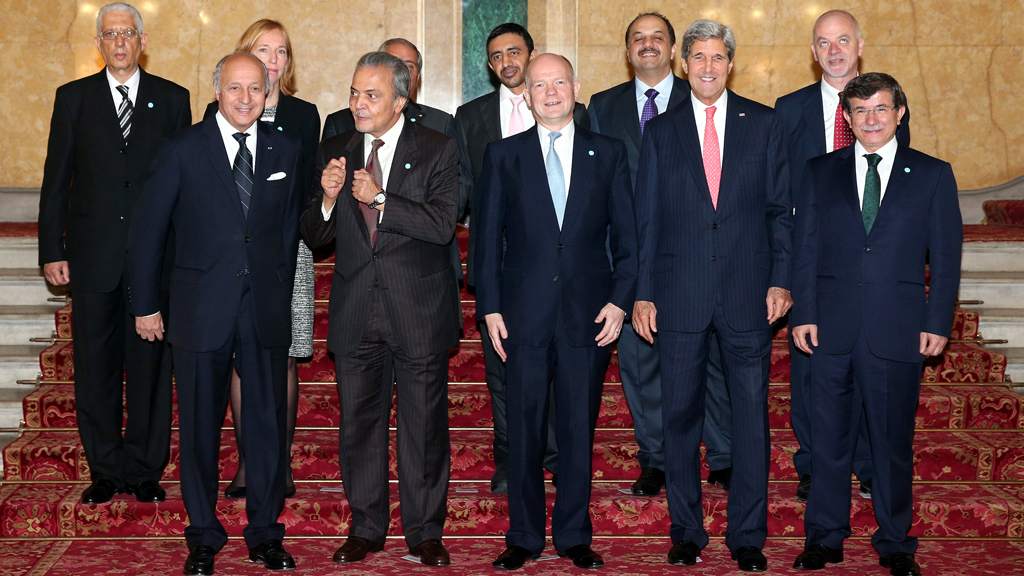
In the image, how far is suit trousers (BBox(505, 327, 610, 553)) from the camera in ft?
11.2

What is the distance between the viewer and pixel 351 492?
11.4 ft

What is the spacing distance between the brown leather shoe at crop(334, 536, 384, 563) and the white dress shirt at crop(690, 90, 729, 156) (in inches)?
77.9

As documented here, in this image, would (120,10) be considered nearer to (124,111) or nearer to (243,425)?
(124,111)

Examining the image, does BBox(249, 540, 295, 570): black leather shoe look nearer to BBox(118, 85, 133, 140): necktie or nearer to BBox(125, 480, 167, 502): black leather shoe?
BBox(125, 480, 167, 502): black leather shoe

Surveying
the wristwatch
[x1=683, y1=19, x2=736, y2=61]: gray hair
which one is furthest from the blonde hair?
[x1=683, y1=19, x2=736, y2=61]: gray hair

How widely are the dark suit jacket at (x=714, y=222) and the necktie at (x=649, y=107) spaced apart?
47cm

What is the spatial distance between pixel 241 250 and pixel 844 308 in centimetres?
222

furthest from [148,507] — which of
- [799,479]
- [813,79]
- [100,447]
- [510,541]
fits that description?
[813,79]

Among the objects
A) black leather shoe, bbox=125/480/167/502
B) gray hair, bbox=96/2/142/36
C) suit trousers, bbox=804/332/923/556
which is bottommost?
black leather shoe, bbox=125/480/167/502

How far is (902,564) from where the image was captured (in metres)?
3.34

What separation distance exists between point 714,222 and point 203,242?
1874mm

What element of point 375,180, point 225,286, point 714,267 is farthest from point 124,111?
point 714,267

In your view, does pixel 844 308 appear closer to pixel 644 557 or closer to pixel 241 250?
pixel 644 557

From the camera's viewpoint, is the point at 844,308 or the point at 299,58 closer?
the point at 844,308
